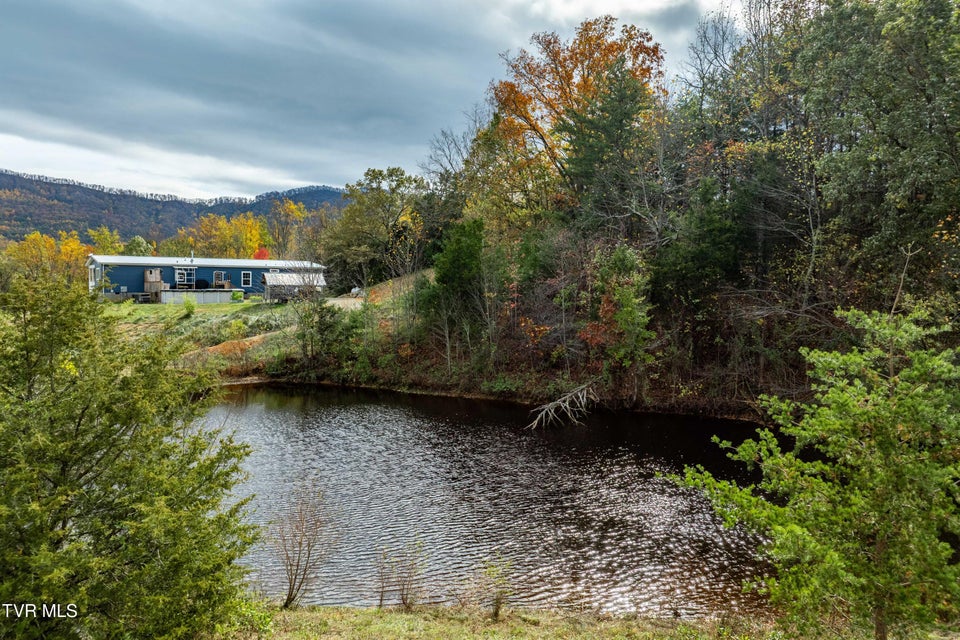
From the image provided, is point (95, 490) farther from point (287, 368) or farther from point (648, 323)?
point (287, 368)

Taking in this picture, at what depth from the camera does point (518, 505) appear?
1338cm

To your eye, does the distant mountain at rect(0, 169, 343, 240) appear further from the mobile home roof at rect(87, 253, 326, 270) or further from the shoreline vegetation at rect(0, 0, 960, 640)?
the shoreline vegetation at rect(0, 0, 960, 640)

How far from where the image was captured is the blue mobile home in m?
44.2

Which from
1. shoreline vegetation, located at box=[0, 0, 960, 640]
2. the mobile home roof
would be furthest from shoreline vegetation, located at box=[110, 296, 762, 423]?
the mobile home roof

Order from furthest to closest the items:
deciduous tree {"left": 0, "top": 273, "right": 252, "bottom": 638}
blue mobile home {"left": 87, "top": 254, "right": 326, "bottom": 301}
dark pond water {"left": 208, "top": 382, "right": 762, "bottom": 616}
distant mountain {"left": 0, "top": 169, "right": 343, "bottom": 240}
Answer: distant mountain {"left": 0, "top": 169, "right": 343, "bottom": 240}
blue mobile home {"left": 87, "top": 254, "right": 326, "bottom": 301}
dark pond water {"left": 208, "top": 382, "right": 762, "bottom": 616}
deciduous tree {"left": 0, "top": 273, "right": 252, "bottom": 638}

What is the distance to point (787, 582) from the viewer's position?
499cm

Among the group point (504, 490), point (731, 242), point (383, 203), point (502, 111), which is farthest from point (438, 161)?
point (504, 490)

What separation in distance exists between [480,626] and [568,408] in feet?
47.6

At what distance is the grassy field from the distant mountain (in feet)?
436

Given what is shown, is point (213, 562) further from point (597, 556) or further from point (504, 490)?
point (504, 490)

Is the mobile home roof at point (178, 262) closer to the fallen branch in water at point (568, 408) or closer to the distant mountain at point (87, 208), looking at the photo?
the fallen branch in water at point (568, 408)

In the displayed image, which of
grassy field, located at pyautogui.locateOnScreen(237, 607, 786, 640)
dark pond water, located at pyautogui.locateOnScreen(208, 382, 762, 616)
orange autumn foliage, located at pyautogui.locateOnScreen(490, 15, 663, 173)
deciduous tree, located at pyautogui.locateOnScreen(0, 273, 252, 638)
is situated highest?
orange autumn foliage, located at pyautogui.locateOnScreen(490, 15, 663, 173)

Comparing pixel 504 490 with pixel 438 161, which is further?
pixel 438 161

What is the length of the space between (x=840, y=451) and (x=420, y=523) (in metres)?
9.53
